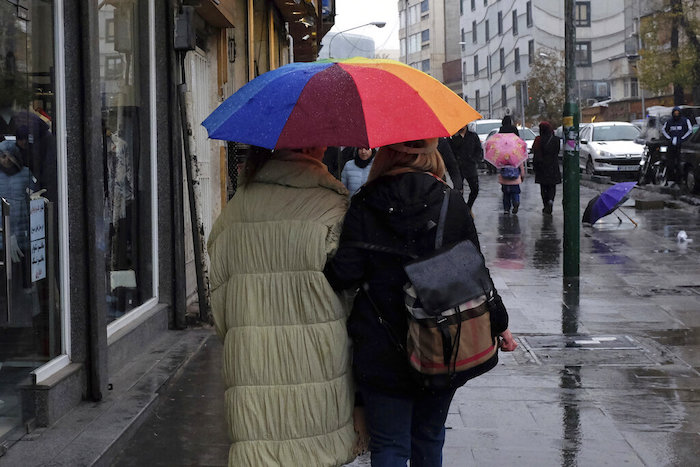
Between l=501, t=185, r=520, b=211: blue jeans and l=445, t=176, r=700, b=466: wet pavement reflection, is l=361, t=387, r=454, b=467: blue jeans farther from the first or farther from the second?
l=501, t=185, r=520, b=211: blue jeans

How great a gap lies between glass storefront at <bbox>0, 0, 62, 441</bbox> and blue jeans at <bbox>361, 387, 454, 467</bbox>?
2.39m

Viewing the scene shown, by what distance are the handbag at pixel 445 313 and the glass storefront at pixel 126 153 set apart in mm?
4027

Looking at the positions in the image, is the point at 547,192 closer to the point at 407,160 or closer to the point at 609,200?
the point at 609,200

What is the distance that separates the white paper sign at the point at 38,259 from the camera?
5.55 m

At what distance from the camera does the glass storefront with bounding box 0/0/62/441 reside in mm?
5258

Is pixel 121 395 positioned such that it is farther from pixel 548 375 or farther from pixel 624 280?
pixel 624 280

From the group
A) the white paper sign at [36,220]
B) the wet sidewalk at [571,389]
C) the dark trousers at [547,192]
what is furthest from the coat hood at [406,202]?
the dark trousers at [547,192]

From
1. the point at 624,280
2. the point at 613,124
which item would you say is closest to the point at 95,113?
the point at 624,280

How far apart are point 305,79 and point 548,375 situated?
3.90 m

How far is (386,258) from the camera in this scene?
3.52 meters

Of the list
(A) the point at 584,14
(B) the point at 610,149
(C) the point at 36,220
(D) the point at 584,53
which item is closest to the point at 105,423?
(C) the point at 36,220

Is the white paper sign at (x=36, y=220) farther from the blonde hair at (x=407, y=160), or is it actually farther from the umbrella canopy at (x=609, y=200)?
the umbrella canopy at (x=609, y=200)

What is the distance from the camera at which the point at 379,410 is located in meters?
3.59

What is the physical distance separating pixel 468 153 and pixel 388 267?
15.1 metres
